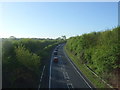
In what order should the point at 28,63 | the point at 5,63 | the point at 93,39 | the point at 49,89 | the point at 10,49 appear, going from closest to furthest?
the point at 5,63 → the point at 49,89 → the point at 28,63 → the point at 10,49 → the point at 93,39

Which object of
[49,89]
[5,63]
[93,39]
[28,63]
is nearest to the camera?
[5,63]

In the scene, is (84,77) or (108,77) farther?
(84,77)

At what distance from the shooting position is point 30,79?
1230 inches

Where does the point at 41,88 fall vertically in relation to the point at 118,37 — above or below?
Answer: below

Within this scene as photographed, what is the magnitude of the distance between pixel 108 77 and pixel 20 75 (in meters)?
12.8

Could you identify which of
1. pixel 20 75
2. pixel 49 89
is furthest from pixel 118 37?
pixel 20 75

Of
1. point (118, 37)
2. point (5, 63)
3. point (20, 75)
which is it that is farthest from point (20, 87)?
point (118, 37)

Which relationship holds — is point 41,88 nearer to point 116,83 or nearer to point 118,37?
point 116,83

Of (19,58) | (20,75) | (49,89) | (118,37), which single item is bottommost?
(49,89)

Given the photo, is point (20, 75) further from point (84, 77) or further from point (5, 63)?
point (84, 77)

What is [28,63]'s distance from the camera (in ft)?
108

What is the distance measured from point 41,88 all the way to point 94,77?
10257 millimetres

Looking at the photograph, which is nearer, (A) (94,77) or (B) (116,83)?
(B) (116,83)

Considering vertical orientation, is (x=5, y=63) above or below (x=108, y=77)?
above
